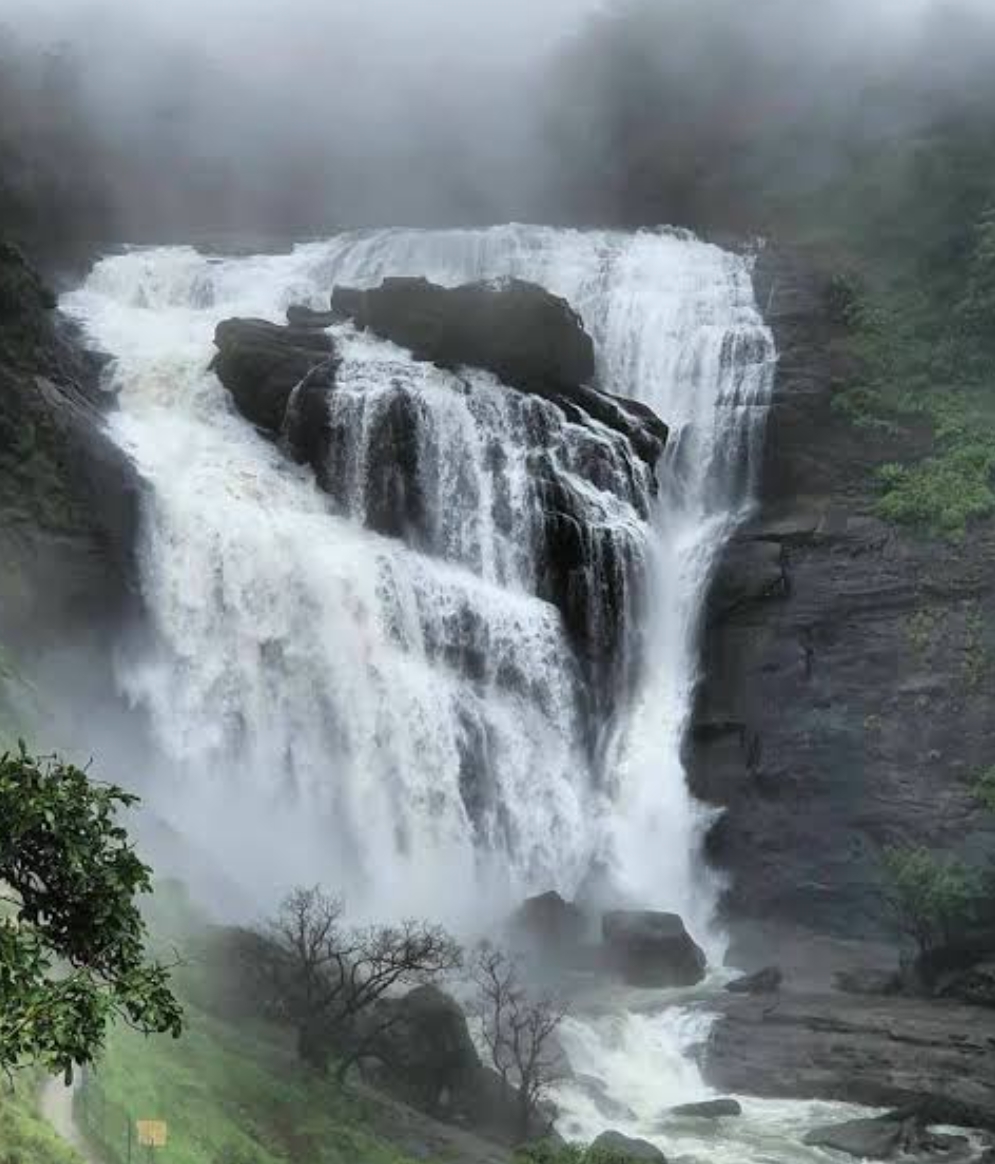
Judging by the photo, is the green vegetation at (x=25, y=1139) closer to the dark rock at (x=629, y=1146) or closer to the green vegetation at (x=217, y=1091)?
the green vegetation at (x=217, y=1091)

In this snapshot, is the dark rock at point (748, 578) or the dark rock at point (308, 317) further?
the dark rock at point (308, 317)

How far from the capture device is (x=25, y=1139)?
17.6 m

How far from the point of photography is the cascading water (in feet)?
139

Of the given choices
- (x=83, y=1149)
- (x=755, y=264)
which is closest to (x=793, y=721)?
(x=755, y=264)

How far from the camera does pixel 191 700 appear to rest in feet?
141

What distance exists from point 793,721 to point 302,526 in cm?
1923

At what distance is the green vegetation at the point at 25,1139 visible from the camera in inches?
678

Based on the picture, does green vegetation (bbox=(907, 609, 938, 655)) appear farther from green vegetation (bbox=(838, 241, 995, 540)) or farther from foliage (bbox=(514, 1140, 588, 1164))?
foliage (bbox=(514, 1140, 588, 1164))

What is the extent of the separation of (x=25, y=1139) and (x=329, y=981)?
50.3 feet

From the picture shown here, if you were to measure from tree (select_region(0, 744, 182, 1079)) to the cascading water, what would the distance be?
22.7m

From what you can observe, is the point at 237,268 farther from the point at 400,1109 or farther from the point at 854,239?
the point at 400,1109

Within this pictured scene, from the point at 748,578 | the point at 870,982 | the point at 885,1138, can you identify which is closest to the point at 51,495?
→ the point at 748,578

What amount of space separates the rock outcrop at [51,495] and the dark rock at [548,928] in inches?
648

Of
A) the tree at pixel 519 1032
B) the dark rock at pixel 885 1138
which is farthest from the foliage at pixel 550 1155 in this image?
the dark rock at pixel 885 1138
